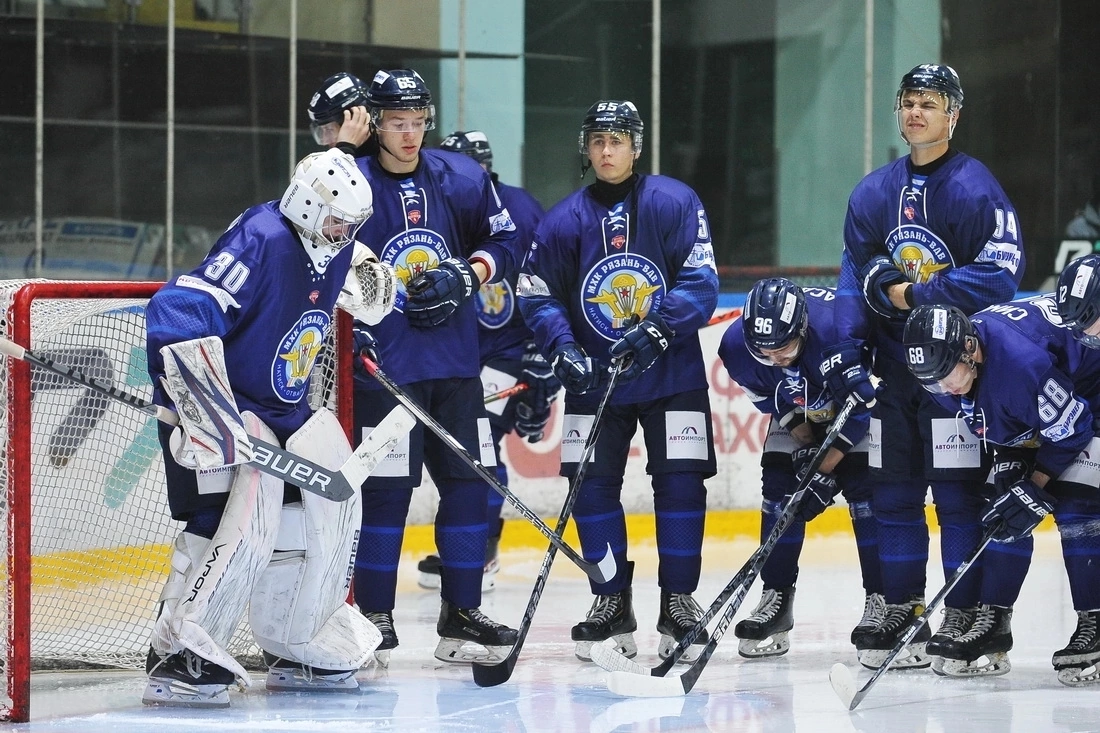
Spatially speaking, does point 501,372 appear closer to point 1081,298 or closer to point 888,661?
point 888,661

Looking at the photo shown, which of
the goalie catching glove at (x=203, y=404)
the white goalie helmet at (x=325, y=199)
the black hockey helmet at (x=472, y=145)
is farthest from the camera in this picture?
the black hockey helmet at (x=472, y=145)

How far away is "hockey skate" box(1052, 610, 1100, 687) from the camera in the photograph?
3.30 m

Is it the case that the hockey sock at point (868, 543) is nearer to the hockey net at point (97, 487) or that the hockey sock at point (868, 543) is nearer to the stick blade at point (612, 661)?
the stick blade at point (612, 661)

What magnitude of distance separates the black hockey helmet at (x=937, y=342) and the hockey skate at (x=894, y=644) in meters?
0.60

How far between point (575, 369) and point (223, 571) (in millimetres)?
950

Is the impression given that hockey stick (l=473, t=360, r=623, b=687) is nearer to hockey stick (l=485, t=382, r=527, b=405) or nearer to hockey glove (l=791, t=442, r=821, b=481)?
hockey glove (l=791, t=442, r=821, b=481)

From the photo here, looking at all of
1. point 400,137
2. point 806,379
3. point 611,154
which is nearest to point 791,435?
point 806,379

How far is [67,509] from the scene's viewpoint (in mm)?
3852

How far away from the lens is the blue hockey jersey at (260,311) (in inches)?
118

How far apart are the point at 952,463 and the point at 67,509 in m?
2.05

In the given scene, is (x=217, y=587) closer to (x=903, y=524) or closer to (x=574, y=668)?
(x=574, y=668)

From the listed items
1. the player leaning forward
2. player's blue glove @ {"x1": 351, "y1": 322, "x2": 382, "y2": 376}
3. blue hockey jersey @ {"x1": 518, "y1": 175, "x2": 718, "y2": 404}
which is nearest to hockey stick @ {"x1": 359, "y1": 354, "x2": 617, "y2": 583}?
player's blue glove @ {"x1": 351, "y1": 322, "x2": 382, "y2": 376}

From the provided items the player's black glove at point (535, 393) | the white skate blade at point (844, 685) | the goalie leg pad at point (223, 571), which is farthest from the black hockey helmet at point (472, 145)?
the white skate blade at point (844, 685)

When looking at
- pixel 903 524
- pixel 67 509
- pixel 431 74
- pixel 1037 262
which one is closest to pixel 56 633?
pixel 67 509
